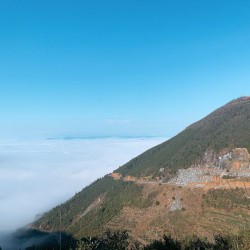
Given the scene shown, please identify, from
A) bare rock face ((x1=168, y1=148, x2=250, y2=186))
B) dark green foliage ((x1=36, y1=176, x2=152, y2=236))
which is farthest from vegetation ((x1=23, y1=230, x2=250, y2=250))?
dark green foliage ((x1=36, y1=176, x2=152, y2=236))

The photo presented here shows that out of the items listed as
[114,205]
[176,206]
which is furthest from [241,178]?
[114,205]

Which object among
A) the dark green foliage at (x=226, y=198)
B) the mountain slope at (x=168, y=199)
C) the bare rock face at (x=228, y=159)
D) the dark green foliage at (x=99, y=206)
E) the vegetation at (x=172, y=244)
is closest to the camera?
the vegetation at (x=172, y=244)

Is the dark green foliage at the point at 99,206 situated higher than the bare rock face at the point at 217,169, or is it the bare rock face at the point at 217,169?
the bare rock face at the point at 217,169

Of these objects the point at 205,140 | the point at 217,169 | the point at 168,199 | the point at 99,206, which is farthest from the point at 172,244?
the point at 205,140

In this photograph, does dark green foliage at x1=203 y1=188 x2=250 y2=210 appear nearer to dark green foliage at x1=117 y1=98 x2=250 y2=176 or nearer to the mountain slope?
the mountain slope

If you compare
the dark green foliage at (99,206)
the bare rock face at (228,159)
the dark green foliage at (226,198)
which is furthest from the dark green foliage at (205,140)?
the dark green foliage at (226,198)

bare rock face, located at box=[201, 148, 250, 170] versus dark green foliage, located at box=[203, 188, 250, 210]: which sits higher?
bare rock face, located at box=[201, 148, 250, 170]

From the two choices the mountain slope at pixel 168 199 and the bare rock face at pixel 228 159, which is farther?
the bare rock face at pixel 228 159

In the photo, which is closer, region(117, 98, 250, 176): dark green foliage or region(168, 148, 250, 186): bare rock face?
region(168, 148, 250, 186): bare rock face

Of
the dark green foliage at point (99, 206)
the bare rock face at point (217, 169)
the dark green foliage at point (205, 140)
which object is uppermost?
the dark green foliage at point (205, 140)

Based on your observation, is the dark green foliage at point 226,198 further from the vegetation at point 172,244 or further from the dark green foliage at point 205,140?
the vegetation at point 172,244
